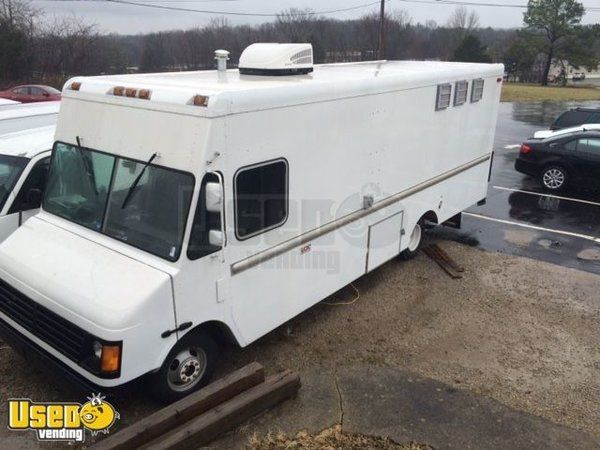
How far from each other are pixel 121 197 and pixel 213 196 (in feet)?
3.34

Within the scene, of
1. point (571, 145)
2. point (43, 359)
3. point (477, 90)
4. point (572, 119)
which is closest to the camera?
point (43, 359)

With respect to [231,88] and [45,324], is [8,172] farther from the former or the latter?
[231,88]

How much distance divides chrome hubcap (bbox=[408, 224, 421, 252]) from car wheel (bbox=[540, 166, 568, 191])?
5.83m

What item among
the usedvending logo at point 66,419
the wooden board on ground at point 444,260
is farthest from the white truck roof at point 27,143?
the wooden board on ground at point 444,260

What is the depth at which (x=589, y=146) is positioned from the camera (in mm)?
11844

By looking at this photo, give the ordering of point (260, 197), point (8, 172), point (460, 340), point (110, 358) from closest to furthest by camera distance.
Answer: point (110, 358)
point (260, 197)
point (460, 340)
point (8, 172)

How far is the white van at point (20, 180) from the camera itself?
615cm

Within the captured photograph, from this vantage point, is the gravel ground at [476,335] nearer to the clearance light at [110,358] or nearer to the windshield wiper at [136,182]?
the clearance light at [110,358]

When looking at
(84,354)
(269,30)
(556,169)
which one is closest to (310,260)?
(84,354)

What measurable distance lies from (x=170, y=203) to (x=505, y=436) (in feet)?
11.6

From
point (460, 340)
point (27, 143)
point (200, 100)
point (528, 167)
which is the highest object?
point (200, 100)

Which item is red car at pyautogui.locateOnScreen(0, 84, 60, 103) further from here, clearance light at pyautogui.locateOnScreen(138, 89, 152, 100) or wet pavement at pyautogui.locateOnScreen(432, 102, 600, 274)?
clearance light at pyautogui.locateOnScreen(138, 89, 152, 100)

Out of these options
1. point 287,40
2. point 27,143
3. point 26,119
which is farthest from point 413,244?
point 287,40

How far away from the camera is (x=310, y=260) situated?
5809 mm
